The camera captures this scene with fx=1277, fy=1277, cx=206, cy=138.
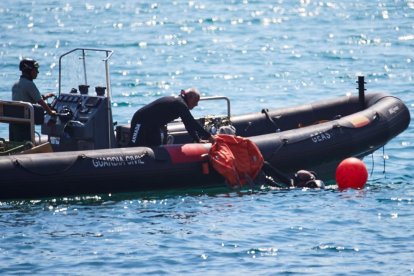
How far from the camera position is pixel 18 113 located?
14914 mm

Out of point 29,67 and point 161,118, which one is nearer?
point 29,67

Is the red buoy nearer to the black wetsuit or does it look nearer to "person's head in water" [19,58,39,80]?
the black wetsuit

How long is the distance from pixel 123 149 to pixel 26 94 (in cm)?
134

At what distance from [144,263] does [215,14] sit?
1193 inches

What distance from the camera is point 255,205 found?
577 inches

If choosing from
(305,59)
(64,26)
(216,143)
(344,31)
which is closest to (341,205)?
(216,143)

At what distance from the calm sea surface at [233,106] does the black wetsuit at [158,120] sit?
698 mm

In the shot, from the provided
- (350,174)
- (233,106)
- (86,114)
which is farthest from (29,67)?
(233,106)

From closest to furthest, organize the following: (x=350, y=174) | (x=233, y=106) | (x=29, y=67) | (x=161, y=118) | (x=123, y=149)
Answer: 1. (x=123, y=149)
2. (x=29, y=67)
3. (x=161, y=118)
4. (x=350, y=174)
5. (x=233, y=106)

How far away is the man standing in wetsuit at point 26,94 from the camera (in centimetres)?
1502

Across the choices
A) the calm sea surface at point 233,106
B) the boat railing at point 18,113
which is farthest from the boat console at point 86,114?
the calm sea surface at point 233,106

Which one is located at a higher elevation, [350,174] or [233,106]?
[233,106]

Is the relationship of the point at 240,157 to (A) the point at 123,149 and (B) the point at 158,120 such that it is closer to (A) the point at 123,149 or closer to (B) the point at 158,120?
(B) the point at 158,120

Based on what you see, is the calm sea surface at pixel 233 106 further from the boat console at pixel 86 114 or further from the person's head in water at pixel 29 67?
the person's head in water at pixel 29 67
